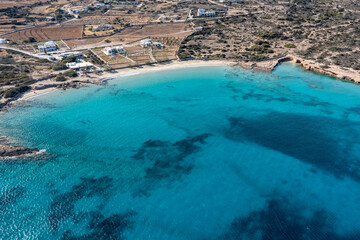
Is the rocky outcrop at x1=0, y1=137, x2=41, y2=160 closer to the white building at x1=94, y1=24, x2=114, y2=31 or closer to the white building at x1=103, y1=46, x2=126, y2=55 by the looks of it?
the white building at x1=103, y1=46, x2=126, y2=55

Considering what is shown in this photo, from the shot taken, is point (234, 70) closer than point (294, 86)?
No

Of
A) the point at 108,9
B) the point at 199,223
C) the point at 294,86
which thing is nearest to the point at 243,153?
the point at 199,223

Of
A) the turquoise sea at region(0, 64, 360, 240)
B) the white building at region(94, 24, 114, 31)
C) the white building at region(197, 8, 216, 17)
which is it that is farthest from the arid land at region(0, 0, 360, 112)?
the turquoise sea at region(0, 64, 360, 240)

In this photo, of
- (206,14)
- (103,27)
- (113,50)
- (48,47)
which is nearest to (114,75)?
(113,50)

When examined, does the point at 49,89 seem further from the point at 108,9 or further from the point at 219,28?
the point at 108,9

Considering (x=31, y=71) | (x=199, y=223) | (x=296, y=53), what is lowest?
(x=199, y=223)

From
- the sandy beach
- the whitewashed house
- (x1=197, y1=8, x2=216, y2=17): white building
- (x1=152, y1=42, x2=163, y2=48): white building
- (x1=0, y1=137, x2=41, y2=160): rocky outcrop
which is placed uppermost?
(x1=197, y1=8, x2=216, y2=17): white building
